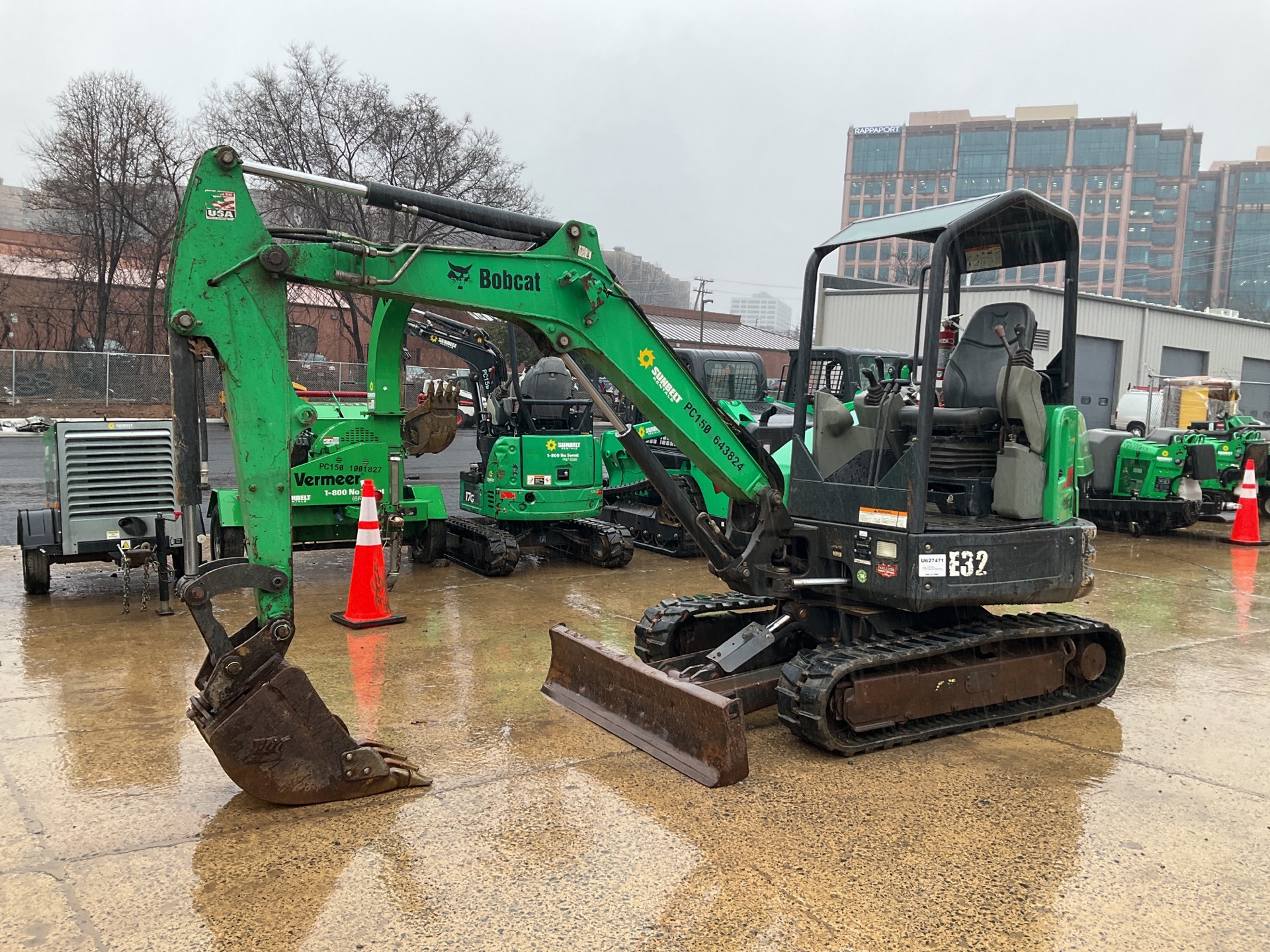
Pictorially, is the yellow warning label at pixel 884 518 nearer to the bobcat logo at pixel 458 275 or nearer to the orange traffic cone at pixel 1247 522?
the bobcat logo at pixel 458 275

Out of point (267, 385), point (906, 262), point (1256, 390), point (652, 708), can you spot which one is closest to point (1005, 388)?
point (652, 708)

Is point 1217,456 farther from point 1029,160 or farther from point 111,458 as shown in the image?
point 1029,160

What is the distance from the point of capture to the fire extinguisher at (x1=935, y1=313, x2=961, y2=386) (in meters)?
5.93

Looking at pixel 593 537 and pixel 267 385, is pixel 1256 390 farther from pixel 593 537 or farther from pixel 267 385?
pixel 267 385

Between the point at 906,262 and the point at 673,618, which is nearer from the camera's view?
the point at 673,618

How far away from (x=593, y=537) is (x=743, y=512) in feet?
14.4

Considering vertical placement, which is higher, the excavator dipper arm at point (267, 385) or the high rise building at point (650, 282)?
the high rise building at point (650, 282)

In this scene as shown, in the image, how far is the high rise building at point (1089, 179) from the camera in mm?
115000

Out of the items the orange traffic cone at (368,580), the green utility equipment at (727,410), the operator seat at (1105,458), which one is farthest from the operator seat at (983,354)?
the operator seat at (1105,458)

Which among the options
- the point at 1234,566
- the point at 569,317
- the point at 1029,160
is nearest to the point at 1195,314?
the point at 1234,566

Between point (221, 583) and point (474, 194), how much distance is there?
30163 mm

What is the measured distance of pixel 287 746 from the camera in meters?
4.17

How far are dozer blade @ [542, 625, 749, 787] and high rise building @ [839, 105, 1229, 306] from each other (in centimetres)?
10364

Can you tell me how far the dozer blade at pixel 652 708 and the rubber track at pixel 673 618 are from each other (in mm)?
531
